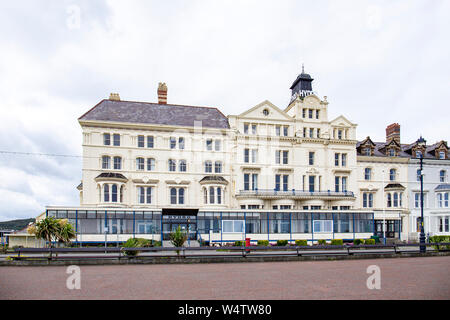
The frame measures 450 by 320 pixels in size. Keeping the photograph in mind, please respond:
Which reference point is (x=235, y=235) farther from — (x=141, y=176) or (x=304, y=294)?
(x=304, y=294)

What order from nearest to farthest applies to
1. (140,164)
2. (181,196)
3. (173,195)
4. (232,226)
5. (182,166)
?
1. (232,226)
2. (140,164)
3. (173,195)
4. (181,196)
5. (182,166)

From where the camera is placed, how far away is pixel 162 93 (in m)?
45.7

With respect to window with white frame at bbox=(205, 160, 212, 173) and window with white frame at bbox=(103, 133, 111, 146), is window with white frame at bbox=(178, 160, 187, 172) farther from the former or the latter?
window with white frame at bbox=(103, 133, 111, 146)

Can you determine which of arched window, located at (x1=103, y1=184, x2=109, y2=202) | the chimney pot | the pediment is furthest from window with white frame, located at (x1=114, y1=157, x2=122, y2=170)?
the pediment

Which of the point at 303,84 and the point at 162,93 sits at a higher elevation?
the point at 303,84

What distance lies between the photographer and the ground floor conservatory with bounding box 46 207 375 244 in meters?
33.3

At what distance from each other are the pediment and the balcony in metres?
8.75

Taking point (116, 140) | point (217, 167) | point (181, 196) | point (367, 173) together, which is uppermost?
point (116, 140)

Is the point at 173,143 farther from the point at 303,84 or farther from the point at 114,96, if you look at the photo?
the point at 303,84

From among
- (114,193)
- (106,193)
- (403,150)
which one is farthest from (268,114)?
(403,150)

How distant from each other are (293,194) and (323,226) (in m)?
5.07

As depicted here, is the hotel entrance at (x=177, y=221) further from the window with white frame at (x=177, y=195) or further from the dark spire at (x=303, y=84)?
the dark spire at (x=303, y=84)

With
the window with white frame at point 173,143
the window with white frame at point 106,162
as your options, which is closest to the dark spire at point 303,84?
the window with white frame at point 173,143

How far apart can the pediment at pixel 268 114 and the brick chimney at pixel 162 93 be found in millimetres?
10444
